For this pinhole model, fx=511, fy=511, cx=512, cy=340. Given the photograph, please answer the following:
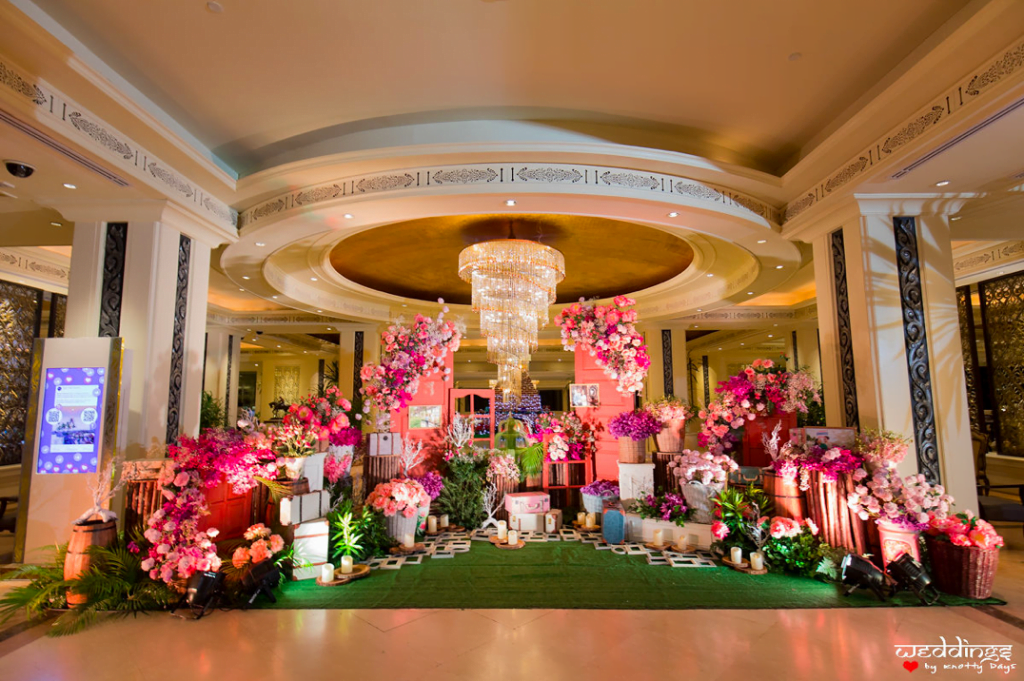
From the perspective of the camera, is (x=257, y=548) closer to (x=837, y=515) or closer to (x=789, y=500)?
(x=789, y=500)

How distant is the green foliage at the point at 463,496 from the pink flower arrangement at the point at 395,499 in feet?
2.84

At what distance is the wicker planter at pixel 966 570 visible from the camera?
3.94 metres

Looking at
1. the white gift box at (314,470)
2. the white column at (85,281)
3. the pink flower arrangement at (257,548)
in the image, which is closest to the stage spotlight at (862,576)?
the pink flower arrangement at (257,548)

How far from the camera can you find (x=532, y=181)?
481cm

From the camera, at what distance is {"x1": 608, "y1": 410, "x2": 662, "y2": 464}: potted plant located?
21.4 ft

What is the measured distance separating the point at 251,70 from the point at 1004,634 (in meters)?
6.61

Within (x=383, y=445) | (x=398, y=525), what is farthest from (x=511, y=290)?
(x=398, y=525)

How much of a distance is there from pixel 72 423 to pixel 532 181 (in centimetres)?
485

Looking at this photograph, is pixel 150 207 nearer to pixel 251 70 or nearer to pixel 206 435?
pixel 251 70

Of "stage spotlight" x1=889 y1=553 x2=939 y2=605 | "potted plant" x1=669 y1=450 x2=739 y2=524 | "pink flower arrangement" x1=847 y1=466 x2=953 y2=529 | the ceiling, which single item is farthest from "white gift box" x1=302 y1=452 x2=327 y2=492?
"stage spotlight" x1=889 y1=553 x2=939 y2=605

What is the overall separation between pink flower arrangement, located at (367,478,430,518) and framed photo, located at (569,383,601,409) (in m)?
3.40

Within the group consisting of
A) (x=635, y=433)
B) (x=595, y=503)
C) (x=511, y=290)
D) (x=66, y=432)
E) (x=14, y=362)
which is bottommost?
(x=595, y=503)

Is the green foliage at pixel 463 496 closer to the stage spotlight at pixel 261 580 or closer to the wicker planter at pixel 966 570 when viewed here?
the stage spotlight at pixel 261 580

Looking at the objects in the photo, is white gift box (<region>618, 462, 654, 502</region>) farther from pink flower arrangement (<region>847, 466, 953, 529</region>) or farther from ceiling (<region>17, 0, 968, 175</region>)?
ceiling (<region>17, 0, 968, 175</region>)
